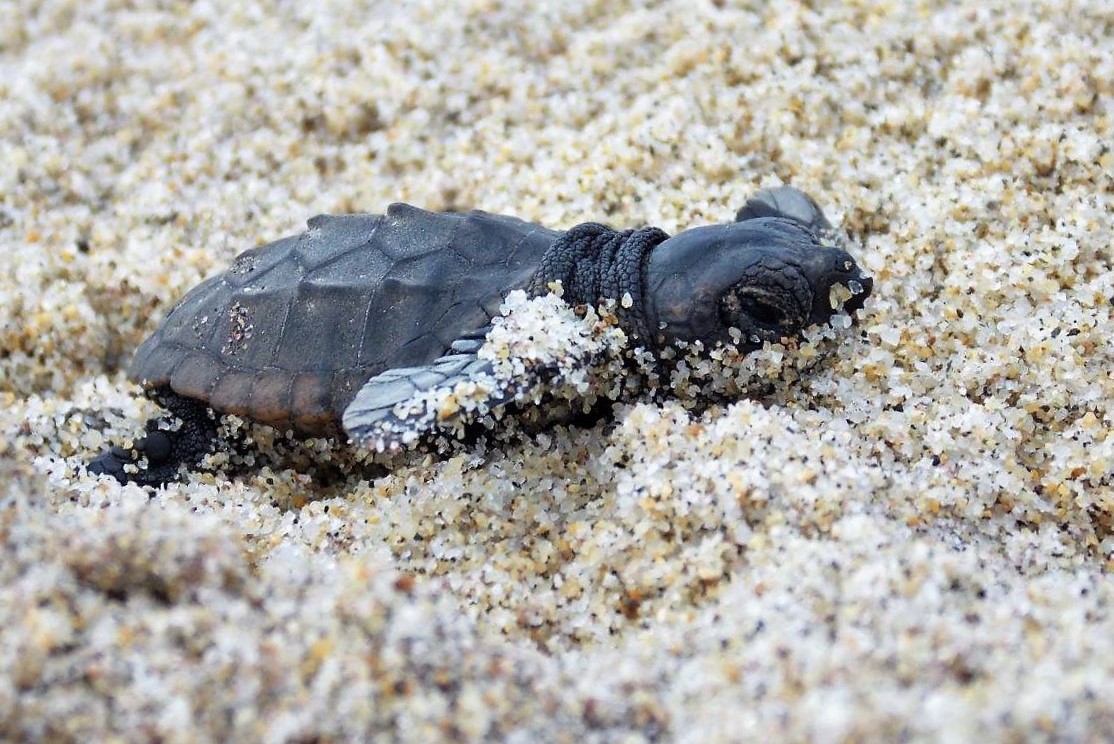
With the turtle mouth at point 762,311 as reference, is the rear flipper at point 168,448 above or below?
below

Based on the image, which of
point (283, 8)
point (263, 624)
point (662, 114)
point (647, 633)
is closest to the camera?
point (263, 624)

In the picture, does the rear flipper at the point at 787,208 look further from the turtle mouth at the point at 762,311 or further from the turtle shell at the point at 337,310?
the turtle shell at the point at 337,310

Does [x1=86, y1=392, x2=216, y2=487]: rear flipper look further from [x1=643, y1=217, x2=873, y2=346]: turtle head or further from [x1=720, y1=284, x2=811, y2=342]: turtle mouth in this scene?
[x1=720, y1=284, x2=811, y2=342]: turtle mouth

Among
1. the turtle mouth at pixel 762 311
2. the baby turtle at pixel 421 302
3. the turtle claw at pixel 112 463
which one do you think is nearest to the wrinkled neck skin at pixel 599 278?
the baby turtle at pixel 421 302

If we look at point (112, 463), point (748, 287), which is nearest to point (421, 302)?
point (748, 287)

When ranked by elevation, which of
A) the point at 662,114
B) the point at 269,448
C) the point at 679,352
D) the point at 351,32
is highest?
the point at 351,32

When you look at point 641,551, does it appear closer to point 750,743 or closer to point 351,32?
point 750,743

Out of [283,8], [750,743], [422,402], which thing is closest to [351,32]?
[283,8]

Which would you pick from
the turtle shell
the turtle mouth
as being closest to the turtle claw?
the turtle shell
